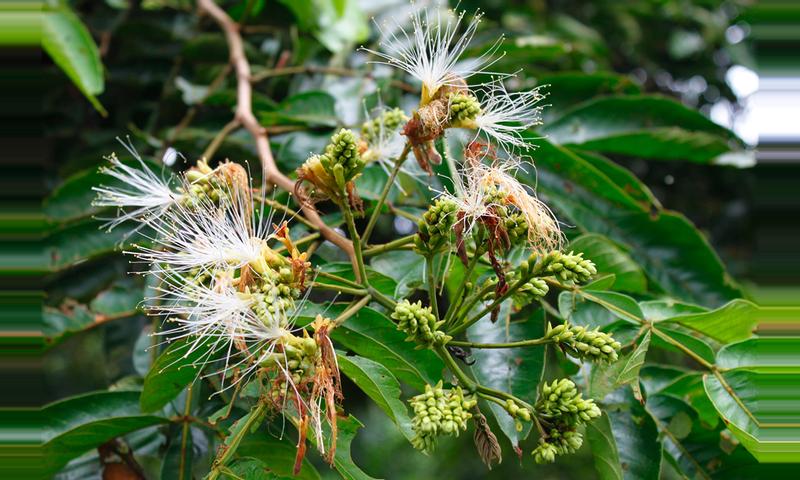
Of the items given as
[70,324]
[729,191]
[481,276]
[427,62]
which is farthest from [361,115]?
[729,191]

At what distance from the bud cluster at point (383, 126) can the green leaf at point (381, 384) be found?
27.5 inches

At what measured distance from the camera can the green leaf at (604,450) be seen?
4.98 feet

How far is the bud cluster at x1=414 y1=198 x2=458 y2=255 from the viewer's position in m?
1.41

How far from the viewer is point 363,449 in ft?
19.1

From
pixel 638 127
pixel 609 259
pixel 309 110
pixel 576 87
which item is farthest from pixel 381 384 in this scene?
pixel 576 87

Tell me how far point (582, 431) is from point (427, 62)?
0.91 m

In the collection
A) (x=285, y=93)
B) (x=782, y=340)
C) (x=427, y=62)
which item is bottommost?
(x=782, y=340)

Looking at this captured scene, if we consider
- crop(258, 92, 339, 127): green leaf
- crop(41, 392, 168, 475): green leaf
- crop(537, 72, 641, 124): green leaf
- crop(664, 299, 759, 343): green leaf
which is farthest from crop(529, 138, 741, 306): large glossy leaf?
crop(41, 392, 168, 475): green leaf

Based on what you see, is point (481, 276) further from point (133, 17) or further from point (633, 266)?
point (133, 17)

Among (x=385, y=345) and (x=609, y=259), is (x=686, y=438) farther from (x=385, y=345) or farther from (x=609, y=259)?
(x=385, y=345)

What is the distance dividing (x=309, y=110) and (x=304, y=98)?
4cm

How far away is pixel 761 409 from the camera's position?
1.53m

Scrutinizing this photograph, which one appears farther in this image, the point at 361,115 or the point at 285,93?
the point at 285,93

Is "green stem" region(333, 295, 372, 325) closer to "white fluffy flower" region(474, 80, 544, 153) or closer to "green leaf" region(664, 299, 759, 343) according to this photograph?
"white fluffy flower" region(474, 80, 544, 153)
